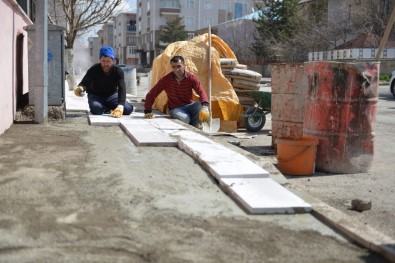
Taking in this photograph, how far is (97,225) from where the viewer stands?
3.26 m

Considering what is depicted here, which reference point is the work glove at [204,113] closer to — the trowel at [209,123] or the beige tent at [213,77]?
the trowel at [209,123]

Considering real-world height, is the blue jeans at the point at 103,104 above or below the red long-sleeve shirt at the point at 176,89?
below

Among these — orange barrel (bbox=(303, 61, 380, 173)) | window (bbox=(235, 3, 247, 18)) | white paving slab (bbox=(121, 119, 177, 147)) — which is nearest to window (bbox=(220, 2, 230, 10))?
window (bbox=(235, 3, 247, 18))

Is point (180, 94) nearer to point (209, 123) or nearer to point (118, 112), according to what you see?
point (209, 123)

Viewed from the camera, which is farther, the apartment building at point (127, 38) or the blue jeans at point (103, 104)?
the apartment building at point (127, 38)

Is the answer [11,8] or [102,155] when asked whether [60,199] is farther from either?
[11,8]

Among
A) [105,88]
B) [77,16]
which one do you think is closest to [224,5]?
[77,16]

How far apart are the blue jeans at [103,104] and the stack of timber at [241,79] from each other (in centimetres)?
303

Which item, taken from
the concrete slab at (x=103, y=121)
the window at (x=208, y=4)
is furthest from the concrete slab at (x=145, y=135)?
the window at (x=208, y=4)

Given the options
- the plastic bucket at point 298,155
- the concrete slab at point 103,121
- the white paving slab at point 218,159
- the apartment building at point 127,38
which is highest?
the apartment building at point 127,38

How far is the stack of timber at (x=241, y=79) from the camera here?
11484mm

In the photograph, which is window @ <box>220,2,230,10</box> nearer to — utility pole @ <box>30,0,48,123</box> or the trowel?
the trowel

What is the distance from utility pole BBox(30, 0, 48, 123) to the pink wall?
15.4 inches

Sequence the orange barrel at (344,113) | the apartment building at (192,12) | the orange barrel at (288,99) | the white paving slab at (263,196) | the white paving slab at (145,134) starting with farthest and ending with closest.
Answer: the apartment building at (192,12), the orange barrel at (288,99), the orange barrel at (344,113), the white paving slab at (145,134), the white paving slab at (263,196)
